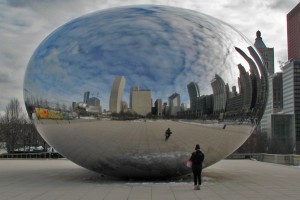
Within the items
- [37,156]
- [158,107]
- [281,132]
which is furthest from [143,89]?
[281,132]

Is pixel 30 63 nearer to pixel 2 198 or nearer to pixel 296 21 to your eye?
pixel 2 198

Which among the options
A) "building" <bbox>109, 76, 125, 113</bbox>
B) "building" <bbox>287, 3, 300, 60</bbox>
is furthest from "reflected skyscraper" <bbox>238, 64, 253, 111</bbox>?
"building" <bbox>287, 3, 300, 60</bbox>

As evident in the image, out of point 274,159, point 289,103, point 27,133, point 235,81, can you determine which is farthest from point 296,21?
point 235,81

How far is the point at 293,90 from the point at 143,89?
10650 centimetres

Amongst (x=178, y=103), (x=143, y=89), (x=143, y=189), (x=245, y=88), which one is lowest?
(x=143, y=189)

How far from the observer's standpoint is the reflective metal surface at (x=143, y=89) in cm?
1232

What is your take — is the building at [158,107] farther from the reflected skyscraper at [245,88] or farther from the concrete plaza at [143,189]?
the reflected skyscraper at [245,88]

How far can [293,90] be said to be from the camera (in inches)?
4437

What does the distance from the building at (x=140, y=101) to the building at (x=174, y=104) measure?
0.56 metres

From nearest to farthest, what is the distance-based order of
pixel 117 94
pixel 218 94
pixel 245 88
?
pixel 117 94
pixel 218 94
pixel 245 88

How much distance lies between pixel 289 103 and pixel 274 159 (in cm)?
9523

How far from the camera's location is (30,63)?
1480cm

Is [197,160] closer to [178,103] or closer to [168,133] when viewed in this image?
[168,133]

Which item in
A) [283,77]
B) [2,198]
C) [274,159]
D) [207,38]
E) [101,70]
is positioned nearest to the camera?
[2,198]
